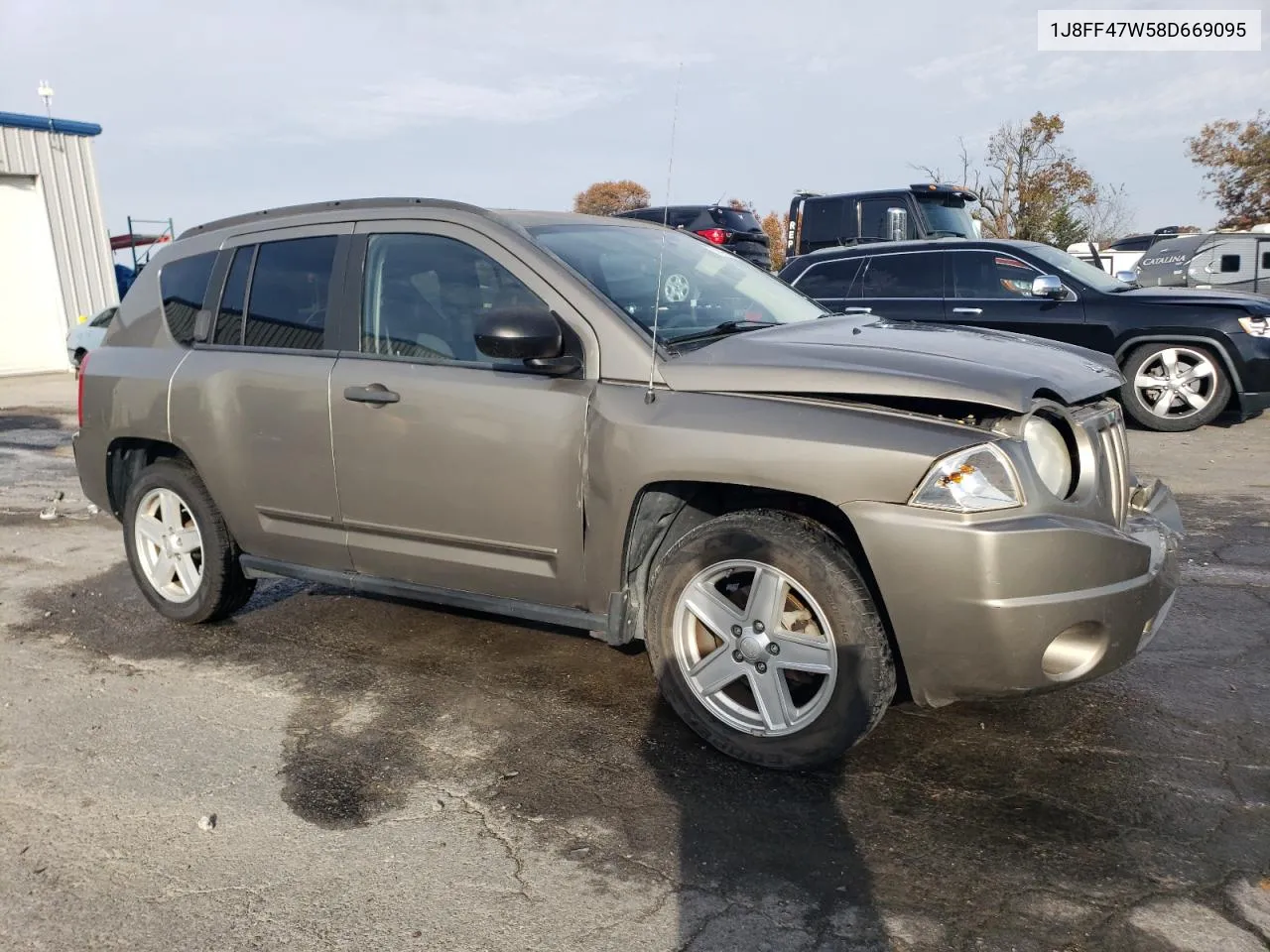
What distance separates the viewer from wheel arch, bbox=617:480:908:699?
332 centimetres

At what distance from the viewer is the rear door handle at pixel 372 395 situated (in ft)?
12.8

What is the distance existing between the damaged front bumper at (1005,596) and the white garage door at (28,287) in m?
20.1

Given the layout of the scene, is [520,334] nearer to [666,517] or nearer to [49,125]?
[666,517]

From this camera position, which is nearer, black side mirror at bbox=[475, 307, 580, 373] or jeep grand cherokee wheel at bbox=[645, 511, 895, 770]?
jeep grand cherokee wheel at bbox=[645, 511, 895, 770]

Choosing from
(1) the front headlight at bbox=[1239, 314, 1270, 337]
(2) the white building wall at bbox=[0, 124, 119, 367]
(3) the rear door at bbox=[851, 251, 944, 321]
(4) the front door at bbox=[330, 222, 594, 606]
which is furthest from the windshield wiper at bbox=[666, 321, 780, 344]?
(2) the white building wall at bbox=[0, 124, 119, 367]

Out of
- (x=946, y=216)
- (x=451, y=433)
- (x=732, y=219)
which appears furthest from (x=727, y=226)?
(x=451, y=433)

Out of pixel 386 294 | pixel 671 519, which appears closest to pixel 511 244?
pixel 386 294

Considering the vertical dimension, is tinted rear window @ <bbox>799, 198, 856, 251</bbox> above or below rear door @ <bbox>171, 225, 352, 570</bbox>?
above

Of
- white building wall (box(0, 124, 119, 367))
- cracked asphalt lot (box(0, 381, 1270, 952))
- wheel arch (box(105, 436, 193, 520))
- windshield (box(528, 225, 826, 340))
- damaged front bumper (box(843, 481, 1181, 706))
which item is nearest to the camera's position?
cracked asphalt lot (box(0, 381, 1270, 952))

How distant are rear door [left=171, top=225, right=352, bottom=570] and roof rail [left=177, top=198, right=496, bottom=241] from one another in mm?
104

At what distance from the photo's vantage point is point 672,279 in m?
4.02

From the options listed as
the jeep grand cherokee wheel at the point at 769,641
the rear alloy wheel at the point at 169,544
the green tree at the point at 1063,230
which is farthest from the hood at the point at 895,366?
the green tree at the point at 1063,230

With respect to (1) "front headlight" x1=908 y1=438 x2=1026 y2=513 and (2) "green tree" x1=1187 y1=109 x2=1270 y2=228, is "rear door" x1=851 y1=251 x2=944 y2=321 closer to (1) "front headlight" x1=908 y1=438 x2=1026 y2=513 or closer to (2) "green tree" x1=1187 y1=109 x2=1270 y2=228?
(1) "front headlight" x1=908 y1=438 x2=1026 y2=513

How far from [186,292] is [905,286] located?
7031 millimetres
